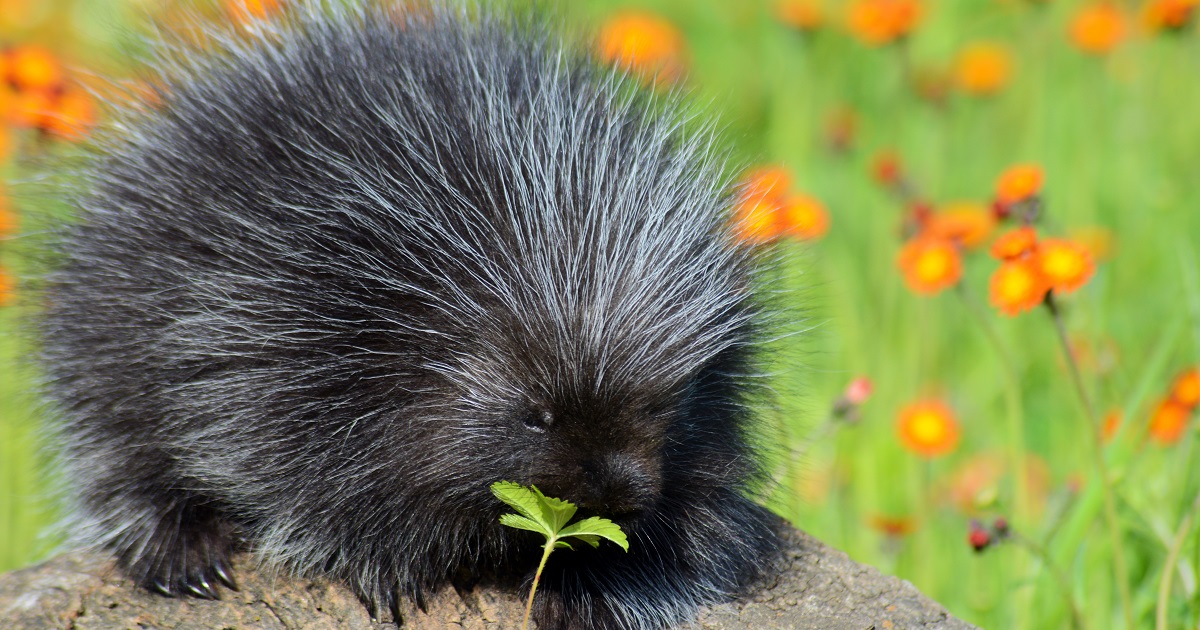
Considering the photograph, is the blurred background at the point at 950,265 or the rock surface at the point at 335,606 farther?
the blurred background at the point at 950,265

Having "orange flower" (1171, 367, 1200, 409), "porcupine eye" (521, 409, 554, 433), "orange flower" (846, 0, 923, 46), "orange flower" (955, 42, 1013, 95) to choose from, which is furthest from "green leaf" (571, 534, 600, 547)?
"orange flower" (955, 42, 1013, 95)

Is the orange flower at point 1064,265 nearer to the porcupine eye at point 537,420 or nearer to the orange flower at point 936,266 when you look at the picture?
the orange flower at point 936,266

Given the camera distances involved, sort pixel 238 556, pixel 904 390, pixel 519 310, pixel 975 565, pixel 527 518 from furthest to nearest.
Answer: pixel 904 390
pixel 975 565
pixel 238 556
pixel 519 310
pixel 527 518

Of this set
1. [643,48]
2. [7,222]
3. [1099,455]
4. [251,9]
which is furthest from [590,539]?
[643,48]

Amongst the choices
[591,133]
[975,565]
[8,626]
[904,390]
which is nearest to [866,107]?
[904,390]

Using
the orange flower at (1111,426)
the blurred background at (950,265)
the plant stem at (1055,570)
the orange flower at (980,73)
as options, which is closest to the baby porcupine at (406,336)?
the blurred background at (950,265)

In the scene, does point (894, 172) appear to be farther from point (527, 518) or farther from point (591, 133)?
point (527, 518)

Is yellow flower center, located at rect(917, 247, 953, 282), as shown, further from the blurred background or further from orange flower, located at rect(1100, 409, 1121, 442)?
orange flower, located at rect(1100, 409, 1121, 442)
